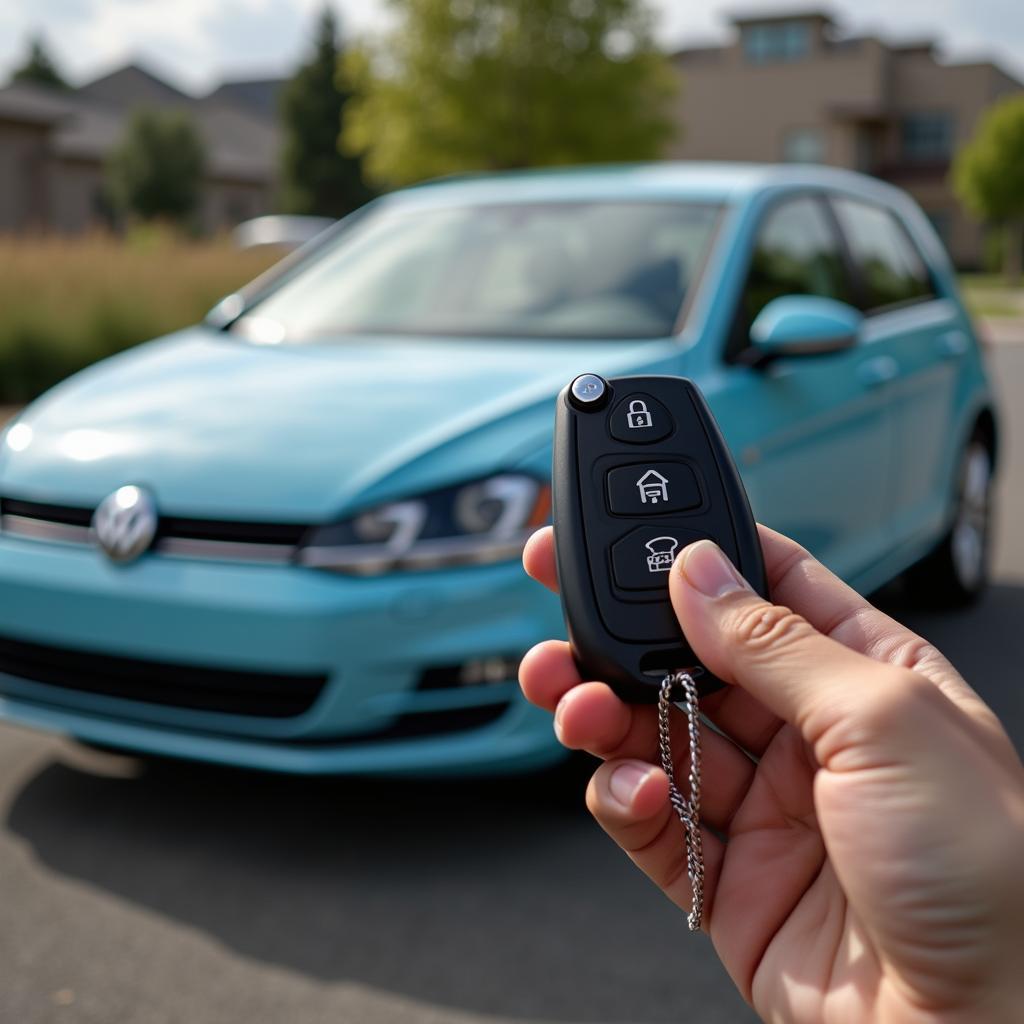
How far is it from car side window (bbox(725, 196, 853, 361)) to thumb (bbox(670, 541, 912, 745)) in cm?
239

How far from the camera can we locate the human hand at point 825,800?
1207 millimetres

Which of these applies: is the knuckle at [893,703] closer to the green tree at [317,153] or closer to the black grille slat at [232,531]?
the black grille slat at [232,531]

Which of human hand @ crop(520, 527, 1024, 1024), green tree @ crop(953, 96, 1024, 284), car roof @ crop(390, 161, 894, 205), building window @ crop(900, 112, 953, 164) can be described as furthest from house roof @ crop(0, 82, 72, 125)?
human hand @ crop(520, 527, 1024, 1024)

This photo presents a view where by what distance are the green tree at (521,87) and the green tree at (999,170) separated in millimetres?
18917

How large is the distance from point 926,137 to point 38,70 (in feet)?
133

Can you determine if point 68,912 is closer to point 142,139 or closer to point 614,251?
point 614,251

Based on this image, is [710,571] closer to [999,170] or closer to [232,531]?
[232,531]

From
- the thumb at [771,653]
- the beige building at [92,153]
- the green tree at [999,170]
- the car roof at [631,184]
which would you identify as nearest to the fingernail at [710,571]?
the thumb at [771,653]

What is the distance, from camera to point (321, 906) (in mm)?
3012

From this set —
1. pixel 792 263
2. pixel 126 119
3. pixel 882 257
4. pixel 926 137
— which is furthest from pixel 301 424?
pixel 926 137

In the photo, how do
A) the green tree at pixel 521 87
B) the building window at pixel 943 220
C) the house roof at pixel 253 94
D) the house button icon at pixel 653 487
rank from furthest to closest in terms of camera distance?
the house roof at pixel 253 94
the building window at pixel 943 220
the green tree at pixel 521 87
the house button icon at pixel 653 487

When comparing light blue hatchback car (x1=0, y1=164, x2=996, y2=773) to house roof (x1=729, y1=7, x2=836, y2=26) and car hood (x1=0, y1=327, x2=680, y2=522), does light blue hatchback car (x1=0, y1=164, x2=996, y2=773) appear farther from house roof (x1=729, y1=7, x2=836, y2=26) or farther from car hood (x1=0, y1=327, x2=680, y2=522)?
house roof (x1=729, y1=7, x2=836, y2=26)

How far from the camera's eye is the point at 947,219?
56656mm

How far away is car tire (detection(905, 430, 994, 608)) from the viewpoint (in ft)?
17.1
